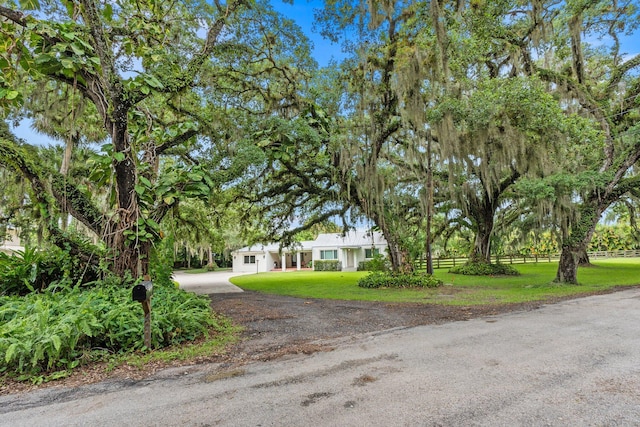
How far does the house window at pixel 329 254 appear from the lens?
28.2m

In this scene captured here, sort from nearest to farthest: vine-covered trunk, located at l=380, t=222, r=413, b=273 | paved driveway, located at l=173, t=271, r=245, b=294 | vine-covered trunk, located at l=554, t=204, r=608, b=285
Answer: vine-covered trunk, located at l=554, t=204, r=608, b=285
vine-covered trunk, located at l=380, t=222, r=413, b=273
paved driveway, located at l=173, t=271, r=245, b=294

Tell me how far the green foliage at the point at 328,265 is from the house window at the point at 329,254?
0.82 m

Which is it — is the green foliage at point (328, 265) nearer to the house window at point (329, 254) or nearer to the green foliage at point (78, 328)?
the house window at point (329, 254)

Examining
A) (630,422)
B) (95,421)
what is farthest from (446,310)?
(95,421)

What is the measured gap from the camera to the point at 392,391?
277 centimetres

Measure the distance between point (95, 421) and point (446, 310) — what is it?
19.8ft

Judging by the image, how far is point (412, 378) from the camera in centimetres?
303

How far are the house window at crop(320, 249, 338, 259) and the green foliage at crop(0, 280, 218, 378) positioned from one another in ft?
75.6

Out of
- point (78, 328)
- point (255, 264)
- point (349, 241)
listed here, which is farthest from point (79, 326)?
point (255, 264)

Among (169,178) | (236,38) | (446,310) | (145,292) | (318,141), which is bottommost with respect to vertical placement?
(446,310)

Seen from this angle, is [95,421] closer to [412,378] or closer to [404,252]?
[412,378]

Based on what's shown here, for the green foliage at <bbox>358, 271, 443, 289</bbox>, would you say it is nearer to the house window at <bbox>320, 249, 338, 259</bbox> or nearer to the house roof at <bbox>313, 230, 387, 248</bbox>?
the house roof at <bbox>313, 230, 387, 248</bbox>

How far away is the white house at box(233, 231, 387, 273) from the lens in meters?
27.5

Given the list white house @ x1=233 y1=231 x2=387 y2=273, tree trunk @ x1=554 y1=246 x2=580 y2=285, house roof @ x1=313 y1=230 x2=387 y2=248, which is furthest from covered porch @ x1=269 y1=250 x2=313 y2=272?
tree trunk @ x1=554 y1=246 x2=580 y2=285
